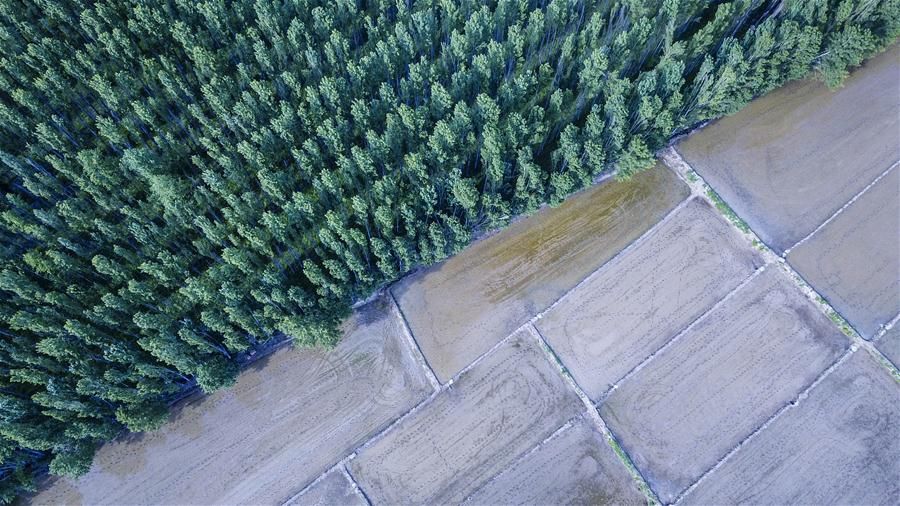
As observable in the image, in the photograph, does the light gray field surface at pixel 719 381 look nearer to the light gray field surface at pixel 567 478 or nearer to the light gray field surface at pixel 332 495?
the light gray field surface at pixel 567 478

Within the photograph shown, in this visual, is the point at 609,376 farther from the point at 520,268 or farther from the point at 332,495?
the point at 332,495

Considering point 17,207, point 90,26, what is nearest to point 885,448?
point 17,207

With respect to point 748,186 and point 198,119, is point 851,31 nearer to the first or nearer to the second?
point 748,186

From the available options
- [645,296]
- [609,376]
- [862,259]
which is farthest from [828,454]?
[645,296]

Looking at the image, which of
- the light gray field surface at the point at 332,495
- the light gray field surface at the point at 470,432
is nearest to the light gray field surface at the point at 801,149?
the light gray field surface at the point at 470,432

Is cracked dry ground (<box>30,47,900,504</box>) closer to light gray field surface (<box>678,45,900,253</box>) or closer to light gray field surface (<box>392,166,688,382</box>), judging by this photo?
light gray field surface (<box>392,166,688,382</box>)
